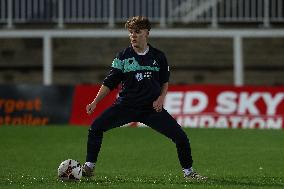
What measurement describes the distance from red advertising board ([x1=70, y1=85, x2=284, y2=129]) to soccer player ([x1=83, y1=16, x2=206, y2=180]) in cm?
1132

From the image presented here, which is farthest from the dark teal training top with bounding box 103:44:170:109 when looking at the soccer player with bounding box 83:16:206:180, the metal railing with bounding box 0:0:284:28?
the metal railing with bounding box 0:0:284:28

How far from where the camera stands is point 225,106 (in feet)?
76.6

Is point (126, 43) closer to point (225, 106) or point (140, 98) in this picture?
point (225, 106)

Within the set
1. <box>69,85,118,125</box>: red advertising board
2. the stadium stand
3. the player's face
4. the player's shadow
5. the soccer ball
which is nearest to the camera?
the player's shadow

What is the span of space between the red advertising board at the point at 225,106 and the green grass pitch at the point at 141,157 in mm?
1453

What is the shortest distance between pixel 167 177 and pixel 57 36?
50.9 feet

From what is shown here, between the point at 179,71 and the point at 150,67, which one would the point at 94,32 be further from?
the point at 150,67

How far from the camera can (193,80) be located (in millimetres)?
28953

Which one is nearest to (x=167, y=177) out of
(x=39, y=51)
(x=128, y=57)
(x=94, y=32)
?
(x=128, y=57)

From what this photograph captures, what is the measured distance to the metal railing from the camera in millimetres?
27234

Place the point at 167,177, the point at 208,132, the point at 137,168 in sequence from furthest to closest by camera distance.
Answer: the point at 208,132 → the point at 137,168 → the point at 167,177

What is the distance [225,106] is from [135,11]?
535 centimetres

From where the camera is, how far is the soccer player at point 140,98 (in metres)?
11.8

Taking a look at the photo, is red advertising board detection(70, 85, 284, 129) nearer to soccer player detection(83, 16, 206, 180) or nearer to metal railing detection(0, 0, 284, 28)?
metal railing detection(0, 0, 284, 28)
